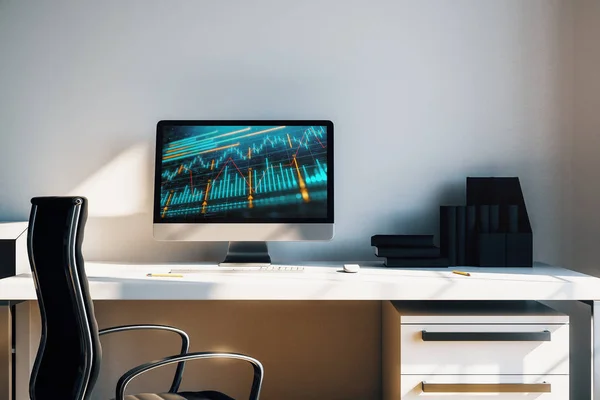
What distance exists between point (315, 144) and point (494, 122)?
0.95 metres

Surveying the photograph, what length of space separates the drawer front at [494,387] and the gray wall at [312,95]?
33.5 inches

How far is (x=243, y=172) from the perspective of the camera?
2.42 m

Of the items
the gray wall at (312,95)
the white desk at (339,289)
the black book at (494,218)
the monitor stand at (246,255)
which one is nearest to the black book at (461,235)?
the black book at (494,218)

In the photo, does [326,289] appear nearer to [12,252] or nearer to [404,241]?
[404,241]

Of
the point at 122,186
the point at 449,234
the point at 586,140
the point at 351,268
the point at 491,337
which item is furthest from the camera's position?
the point at 122,186

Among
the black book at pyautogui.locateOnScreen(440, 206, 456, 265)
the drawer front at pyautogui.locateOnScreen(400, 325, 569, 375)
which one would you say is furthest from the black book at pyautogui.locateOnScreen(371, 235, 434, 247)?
the drawer front at pyautogui.locateOnScreen(400, 325, 569, 375)

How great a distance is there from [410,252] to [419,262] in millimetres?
57

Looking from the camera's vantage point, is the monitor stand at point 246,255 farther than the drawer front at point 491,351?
Yes

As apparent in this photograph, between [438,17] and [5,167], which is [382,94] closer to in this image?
[438,17]

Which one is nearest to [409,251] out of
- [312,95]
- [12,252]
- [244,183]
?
[244,183]

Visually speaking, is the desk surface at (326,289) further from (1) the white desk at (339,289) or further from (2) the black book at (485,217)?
(2) the black book at (485,217)

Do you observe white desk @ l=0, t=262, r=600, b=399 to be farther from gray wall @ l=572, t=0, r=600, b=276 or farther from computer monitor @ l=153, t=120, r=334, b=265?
gray wall @ l=572, t=0, r=600, b=276

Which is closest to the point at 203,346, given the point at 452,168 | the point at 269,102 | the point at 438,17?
the point at 269,102

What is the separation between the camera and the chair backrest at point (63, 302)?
144 cm
